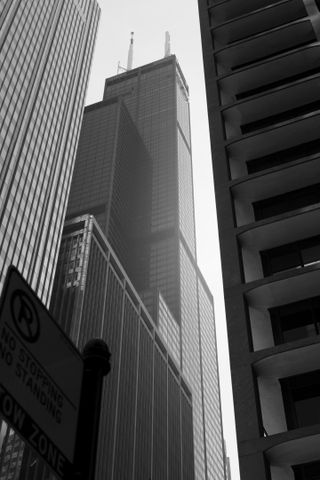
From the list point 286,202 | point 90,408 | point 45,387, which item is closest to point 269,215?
point 286,202

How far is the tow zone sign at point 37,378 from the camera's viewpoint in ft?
14.1

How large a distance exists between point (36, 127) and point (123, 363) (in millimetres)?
53483

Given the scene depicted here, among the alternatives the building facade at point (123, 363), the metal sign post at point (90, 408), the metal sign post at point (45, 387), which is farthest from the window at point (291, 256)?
the building facade at point (123, 363)

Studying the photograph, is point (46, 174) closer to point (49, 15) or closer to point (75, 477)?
point (49, 15)

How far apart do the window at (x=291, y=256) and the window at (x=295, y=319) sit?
6.72ft

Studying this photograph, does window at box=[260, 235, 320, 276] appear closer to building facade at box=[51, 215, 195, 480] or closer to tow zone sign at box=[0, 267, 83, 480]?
tow zone sign at box=[0, 267, 83, 480]

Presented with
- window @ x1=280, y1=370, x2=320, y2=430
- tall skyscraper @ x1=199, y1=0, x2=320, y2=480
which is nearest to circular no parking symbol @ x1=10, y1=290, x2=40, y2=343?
tall skyscraper @ x1=199, y1=0, x2=320, y2=480

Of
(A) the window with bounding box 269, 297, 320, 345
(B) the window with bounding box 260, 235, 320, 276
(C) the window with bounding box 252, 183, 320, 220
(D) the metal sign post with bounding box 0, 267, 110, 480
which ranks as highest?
(C) the window with bounding box 252, 183, 320, 220

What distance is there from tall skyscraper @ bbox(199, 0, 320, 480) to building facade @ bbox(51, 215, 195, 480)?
85141 millimetres

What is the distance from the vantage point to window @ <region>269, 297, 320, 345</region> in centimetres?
2020

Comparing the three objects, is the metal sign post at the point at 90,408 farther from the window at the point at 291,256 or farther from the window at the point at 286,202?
the window at the point at 286,202

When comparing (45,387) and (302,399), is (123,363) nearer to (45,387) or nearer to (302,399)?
(302,399)

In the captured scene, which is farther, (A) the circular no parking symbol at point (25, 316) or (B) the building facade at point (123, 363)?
(B) the building facade at point (123, 363)

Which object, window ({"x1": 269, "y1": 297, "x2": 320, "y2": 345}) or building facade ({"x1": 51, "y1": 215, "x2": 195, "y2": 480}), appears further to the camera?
building facade ({"x1": 51, "y1": 215, "x2": 195, "y2": 480})
